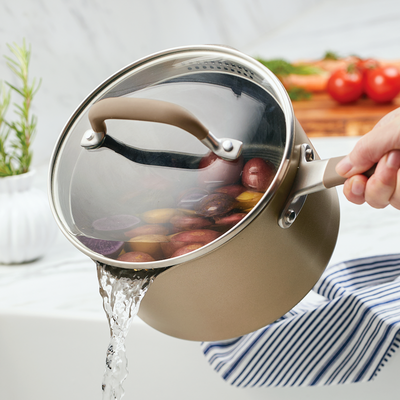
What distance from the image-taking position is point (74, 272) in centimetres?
59

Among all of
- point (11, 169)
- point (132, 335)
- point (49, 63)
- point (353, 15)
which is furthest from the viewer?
point (353, 15)

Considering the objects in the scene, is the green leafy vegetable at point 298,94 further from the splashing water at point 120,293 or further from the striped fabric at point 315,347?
the splashing water at point 120,293

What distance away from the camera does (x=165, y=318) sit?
0.36 meters

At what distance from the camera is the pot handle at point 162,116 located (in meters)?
0.31

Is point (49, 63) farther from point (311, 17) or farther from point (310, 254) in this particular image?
point (311, 17)

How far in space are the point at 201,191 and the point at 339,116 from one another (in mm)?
846

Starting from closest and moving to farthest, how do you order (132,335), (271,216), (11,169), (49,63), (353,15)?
(271,216), (132,335), (11,169), (49,63), (353,15)

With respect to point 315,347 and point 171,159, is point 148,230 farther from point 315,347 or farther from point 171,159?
point 315,347

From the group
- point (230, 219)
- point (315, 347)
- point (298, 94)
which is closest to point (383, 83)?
point (298, 94)

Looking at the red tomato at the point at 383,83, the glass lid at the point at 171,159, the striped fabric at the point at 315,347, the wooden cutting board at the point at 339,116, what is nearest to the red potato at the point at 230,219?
the glass lid at the point at 171,159

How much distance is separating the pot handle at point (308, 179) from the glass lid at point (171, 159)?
0.06ft

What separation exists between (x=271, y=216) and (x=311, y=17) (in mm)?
1737

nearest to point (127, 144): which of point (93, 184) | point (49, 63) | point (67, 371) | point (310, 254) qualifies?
point (93, 184)

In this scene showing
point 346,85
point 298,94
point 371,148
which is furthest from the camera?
point 298,94
